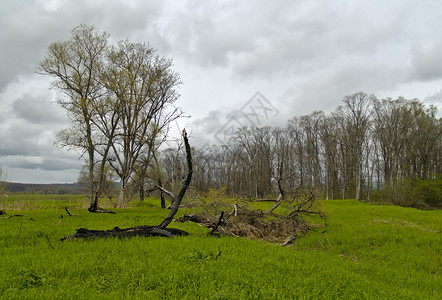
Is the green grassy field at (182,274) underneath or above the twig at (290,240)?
above

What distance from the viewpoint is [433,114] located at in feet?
152

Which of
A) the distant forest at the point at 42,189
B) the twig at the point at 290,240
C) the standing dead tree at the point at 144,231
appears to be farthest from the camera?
the distant forest at the point at 42,189

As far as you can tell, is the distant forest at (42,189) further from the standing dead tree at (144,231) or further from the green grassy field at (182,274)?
the green grassy field at (182,274)

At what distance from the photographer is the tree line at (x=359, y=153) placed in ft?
130

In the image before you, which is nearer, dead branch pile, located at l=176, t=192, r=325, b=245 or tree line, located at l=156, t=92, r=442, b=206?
dead branch pile, located at l=176, t=192, r=325, b=245

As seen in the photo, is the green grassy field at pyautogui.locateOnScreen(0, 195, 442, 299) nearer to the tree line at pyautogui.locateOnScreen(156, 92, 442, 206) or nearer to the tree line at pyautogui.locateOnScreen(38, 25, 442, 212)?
the tree line at pyautogui.locateOnScreen(38, 25, 442, 212)

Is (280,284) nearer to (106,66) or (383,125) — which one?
(106,66)

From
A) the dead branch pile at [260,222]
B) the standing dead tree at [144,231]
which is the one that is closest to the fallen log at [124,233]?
the standing dead tree at [144,231]

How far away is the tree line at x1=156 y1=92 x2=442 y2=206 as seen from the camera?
39663 millimetres

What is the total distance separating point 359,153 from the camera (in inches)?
1689

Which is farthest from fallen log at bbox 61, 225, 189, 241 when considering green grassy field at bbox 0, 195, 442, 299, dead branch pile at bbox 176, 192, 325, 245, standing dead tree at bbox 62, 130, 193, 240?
dead branch pile at bbox 176, 192, 325, 245

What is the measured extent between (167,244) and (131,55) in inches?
876

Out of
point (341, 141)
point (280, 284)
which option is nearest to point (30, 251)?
point (280, 284)

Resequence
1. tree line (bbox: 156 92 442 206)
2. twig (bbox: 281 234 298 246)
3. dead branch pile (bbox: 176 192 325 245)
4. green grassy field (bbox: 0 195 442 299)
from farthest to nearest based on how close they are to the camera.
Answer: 1. tree line (bbox: 156 92 442 206)
2. dead branch pile (bbox: 176 192 325 245)
3. twig (bbox: 281 234 298 246)
4. green grassy field (bbox: 0 195 442 299)
